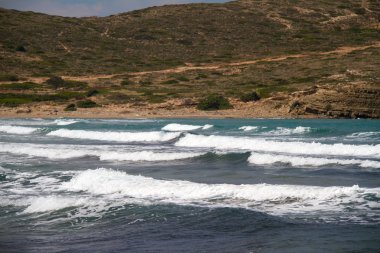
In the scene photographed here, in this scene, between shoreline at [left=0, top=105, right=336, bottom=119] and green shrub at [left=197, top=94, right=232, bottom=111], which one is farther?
green shrub at [left=197, top=94, right=232, bottom=111]

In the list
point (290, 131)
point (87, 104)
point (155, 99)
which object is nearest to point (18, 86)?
point (87, 104)

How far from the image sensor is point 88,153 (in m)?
28.1

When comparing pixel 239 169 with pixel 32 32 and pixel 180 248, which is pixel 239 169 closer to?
pixel 180 248

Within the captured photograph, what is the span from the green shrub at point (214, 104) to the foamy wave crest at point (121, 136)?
1597 centimetres

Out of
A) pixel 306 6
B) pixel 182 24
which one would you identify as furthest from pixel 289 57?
pixel 306 6

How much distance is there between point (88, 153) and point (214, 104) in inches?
1056

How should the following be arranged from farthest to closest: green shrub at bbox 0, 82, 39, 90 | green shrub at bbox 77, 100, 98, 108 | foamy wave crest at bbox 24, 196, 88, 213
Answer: green shrub at bbox 0, 82, 39, 90, green shrub at bbox 77, 100, 98, 108, foamy wave crest at bbox 24, 196, 88, 213

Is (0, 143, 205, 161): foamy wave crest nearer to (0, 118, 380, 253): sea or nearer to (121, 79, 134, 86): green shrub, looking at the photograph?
(0, 118, 380, 253): sea

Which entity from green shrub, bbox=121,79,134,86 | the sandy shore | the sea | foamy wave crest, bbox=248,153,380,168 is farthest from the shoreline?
foamy wave crest, bbox=248,153,380,168

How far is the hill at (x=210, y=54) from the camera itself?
58.1 meters

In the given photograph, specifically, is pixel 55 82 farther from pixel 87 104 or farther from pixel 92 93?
pixel 87 104

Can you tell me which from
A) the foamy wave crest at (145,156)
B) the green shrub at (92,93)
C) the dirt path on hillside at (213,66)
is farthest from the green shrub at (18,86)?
the foamy wave crest at (145,156)

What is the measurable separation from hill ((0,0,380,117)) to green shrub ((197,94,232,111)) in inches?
53.1

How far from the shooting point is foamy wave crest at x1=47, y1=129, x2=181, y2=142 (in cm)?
3631
